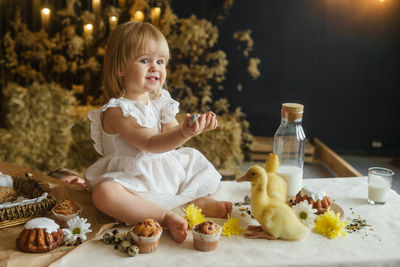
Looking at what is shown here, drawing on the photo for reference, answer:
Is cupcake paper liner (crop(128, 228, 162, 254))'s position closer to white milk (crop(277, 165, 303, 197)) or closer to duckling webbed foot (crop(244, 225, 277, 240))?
duckling webbed foot (crop(244, 225, 277, 240))

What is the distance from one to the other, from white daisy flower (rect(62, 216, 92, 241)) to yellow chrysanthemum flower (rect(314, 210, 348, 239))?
641 millimetres

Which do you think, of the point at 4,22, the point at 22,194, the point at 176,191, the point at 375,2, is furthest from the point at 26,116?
the point at 375,2

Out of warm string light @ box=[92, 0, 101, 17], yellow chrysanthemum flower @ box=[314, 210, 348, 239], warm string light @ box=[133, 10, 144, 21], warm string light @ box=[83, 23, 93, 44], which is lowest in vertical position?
yellow chrysanthemum flower @ box=[314, 210, 348, 239]

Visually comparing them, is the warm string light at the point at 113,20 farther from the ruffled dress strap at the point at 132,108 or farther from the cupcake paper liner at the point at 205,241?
the cupcake paper liner at the point at 205,241

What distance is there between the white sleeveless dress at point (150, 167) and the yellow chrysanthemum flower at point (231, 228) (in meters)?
0.19

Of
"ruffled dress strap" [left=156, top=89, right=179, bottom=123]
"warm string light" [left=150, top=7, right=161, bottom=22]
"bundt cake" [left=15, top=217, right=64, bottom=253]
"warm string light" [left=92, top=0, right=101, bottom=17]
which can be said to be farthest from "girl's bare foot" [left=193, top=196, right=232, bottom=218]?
"warm string light" [left=92, top=0, right=101, bottom=17]

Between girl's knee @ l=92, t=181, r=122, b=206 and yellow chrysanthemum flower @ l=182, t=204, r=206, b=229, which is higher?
girl's knee @ l=92, t=181, r=122, b=206

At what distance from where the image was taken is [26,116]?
8.90 feet

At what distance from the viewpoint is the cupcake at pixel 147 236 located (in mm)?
983

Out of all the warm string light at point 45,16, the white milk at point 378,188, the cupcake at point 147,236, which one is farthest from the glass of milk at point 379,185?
the warm string light at point 45,16

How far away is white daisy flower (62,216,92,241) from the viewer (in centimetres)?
104

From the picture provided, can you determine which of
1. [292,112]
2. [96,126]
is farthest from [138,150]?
[292,112]

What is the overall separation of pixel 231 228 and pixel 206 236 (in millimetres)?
138

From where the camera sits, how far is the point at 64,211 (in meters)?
1.12
